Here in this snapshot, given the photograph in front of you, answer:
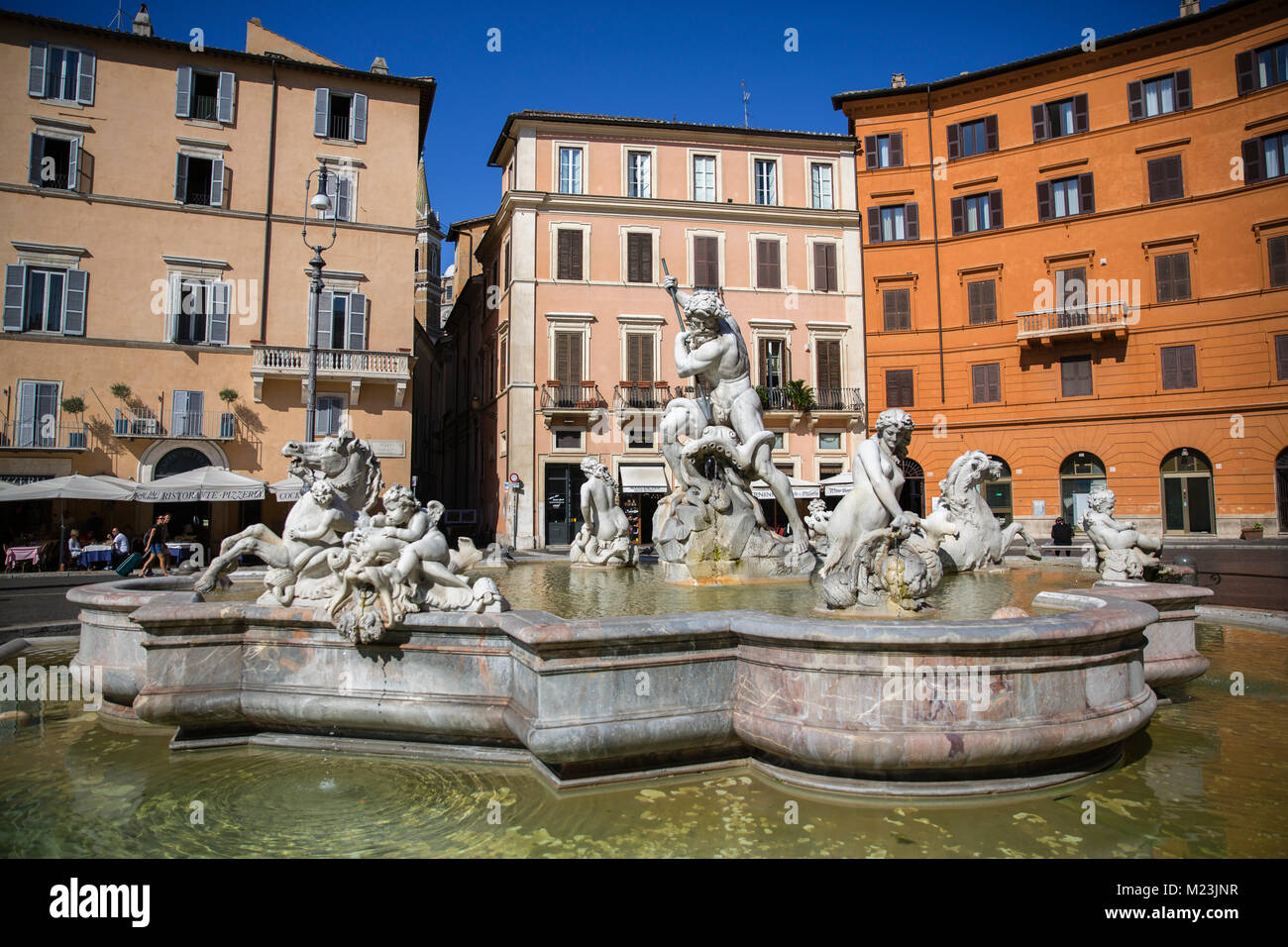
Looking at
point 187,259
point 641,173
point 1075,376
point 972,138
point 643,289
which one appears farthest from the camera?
point 972,138

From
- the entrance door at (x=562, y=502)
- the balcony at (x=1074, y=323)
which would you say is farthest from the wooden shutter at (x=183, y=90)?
the balcony at (x=1074, y=323)

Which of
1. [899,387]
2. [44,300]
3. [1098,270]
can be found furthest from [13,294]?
[1098,270]

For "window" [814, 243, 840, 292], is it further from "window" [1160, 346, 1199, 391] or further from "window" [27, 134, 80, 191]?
"window" [27, 134, 80, 191]

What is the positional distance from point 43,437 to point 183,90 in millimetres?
11989

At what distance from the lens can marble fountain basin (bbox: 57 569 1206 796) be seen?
368 centimetres

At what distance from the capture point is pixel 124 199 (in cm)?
2506

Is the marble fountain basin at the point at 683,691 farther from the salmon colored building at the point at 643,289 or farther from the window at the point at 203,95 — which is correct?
the window at the point at 203,95

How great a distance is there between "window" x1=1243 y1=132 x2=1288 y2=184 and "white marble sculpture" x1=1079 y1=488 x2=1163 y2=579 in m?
27.1

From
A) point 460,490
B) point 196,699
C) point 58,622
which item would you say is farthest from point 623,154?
point 196,699

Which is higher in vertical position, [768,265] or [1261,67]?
[1261,67]

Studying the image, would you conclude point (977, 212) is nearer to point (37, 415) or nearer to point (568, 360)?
point (568, 360)

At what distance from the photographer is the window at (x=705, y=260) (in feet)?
101

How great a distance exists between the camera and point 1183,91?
90.0ft

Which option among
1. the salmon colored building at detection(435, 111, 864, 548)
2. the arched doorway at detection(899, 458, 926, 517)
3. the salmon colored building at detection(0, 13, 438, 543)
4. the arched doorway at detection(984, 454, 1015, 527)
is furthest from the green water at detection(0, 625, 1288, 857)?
the arched doorway at detection(899, 458, 926, 517)
